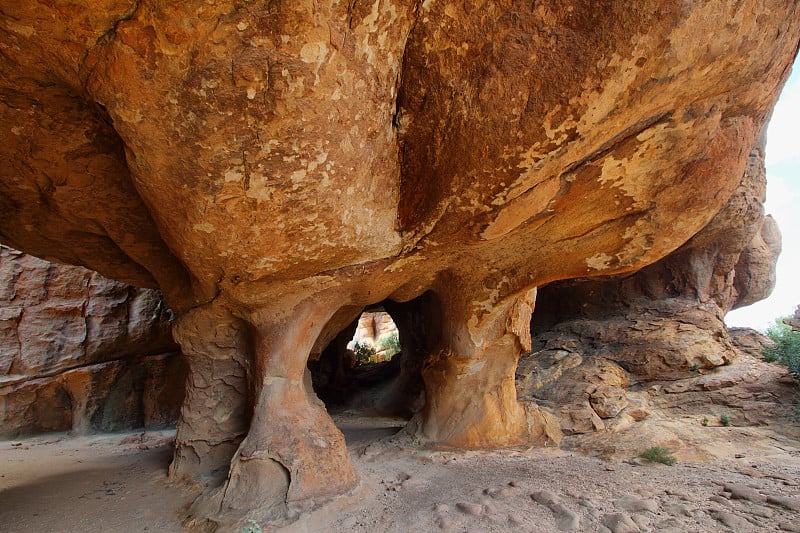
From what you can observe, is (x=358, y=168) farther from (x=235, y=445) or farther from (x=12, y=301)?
(x=12, y=301)

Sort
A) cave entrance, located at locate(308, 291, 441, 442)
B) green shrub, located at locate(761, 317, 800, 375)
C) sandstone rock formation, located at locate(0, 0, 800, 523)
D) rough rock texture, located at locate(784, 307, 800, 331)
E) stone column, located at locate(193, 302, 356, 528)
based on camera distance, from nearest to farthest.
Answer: sandstone rock formation, located at locate(0, 0, 800, 523) < stone column, located at locate(193, 302, 356, 528) < cave entrance, located at locate(308, 291, 441, 442) < green shrub, located at locate(761, 317, 800, 375) < rough rock texture, located at locate(784, 307, 800, 331)

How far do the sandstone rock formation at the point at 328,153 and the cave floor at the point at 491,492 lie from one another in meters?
0.38

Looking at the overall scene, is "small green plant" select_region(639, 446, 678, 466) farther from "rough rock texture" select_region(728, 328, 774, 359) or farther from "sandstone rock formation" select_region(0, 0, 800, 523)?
"rough rock texture" select_region(728, 328, 774, 359)

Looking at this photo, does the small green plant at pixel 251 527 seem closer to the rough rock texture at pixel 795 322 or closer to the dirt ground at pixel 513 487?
the dirt ground at pixel 513 487

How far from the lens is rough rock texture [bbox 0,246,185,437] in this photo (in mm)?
6094

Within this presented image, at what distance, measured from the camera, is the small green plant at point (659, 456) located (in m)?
3.42

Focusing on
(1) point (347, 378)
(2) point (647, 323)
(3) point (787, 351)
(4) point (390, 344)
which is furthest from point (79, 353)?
(4) point (390, 344)

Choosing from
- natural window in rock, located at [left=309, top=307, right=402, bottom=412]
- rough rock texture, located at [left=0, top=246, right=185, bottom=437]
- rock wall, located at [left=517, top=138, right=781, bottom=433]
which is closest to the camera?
rock wall, located at [left=517, top=138, right=781, bottom=433]

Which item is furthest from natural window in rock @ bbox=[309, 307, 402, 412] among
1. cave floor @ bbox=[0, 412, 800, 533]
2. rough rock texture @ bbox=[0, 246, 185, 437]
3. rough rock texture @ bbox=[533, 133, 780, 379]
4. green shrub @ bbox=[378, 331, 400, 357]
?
green shrub @ bbox=[378, 331, 400, 357]

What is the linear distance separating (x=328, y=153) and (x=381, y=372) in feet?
24.0

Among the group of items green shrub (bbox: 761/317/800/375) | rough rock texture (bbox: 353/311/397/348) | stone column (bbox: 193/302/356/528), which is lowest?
stone column (bbox: 193/302/356/528)

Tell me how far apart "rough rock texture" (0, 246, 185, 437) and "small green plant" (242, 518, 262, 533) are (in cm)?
506

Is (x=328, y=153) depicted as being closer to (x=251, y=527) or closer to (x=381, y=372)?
(x=251, y=527)

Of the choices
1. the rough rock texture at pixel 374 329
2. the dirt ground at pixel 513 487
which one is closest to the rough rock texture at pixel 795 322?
the dirt ground at pixel 513 487
